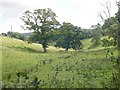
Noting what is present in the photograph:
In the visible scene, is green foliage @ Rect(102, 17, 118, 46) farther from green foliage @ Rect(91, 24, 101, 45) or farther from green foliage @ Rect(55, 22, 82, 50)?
green foliage @ Rect(91, 24, 101, 45)

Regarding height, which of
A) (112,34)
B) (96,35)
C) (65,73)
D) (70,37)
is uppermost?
(96,35)

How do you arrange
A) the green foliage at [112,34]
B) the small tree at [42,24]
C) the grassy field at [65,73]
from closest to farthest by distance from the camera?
the green foliage at [112,34]
the grassy field at [65,73]
the small tree at [42,24]

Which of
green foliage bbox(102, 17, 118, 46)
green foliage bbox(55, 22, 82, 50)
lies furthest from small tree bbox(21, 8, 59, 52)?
green foliage bbox(102, 17, 118, 46)

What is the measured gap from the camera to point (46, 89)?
19953 millimetres

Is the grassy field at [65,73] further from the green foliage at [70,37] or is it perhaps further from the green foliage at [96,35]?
the green foliage at [96,35]

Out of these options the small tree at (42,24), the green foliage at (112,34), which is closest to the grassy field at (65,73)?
the green foliage at (112,34)

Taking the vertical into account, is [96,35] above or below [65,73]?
above

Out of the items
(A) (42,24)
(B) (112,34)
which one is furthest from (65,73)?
(A) (42,24)

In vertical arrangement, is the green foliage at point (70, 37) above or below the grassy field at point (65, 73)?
above

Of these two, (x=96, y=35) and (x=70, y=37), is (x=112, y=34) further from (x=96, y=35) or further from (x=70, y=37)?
(x=96, y=35)

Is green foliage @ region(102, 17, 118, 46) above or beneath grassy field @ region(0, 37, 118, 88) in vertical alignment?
above

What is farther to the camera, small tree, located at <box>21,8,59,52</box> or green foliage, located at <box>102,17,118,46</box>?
small tree, located at <box>21,8,59,52</box>

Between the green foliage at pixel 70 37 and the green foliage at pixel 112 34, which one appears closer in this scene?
the green foliage at pixel 112 34

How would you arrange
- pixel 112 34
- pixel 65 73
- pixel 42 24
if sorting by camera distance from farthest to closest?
1. pixel 42 24
2. pixel 65 73
3. pixel 112 34
